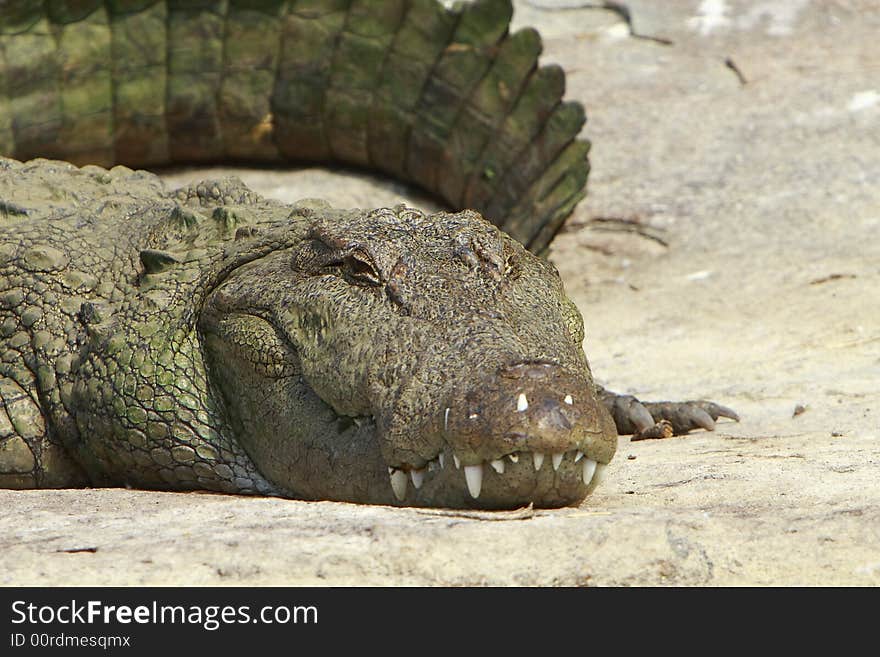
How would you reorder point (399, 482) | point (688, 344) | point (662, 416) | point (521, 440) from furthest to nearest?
point (688, 344), point (662, 416), point (399, 482), point (521, 440)

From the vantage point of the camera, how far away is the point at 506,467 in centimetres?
280

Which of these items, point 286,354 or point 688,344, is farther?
point 688,344

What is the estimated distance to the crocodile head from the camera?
2799 millimetres

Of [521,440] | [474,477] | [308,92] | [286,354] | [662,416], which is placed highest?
[521,440]

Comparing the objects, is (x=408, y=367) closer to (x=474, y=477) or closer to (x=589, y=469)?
(x=474, y=477)

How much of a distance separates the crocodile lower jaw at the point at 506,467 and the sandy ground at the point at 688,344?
0.10 metres

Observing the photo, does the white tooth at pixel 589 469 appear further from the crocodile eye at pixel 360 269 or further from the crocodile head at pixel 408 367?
the crocodile eye at pixel 360 269

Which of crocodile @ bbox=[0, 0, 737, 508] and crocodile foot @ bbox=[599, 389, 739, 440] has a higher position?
crocodile @ bbox=[0, 0, 737, 508]

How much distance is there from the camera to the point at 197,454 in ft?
11.9

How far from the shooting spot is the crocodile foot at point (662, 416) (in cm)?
436

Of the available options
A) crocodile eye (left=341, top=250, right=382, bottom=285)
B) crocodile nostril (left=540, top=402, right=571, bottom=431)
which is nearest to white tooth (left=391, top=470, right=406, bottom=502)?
crocodile nostril (left=540, top=402, right=571, bottom=431)

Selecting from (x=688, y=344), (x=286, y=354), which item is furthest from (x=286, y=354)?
(x=688, y=344)

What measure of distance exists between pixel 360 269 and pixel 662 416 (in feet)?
5.08

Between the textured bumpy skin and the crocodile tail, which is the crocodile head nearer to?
the textured bumpy skin
